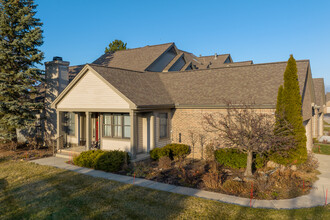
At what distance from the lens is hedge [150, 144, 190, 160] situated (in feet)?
50.6

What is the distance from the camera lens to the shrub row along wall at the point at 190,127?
53.4 feet

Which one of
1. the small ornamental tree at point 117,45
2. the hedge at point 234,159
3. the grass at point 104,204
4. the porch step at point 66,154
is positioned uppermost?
the small ornamental tree at point 117,45

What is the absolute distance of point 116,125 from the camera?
1706 cm

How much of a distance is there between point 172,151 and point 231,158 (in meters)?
3.88

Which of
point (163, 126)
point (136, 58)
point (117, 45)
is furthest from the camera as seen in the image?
point (117, 45)

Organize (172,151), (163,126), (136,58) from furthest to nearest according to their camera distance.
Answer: (136,58) < (163,126) < (172,151)

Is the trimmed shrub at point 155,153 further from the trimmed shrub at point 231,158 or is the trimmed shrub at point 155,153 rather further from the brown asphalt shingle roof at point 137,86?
the trimmed shrub at point 231,158

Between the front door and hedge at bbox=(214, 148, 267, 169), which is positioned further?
the front door

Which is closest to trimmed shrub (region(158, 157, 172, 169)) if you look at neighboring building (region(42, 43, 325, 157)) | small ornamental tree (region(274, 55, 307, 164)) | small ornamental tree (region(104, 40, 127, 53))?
neighboring building (region(42, 43, 325, 157))

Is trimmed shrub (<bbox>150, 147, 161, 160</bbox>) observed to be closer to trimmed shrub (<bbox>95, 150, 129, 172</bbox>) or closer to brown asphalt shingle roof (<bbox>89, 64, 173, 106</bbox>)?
trimmed shrub (<bbox>95, 150, 129, 172</bbox>)

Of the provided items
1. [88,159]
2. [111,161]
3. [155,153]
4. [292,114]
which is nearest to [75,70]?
[88,159]

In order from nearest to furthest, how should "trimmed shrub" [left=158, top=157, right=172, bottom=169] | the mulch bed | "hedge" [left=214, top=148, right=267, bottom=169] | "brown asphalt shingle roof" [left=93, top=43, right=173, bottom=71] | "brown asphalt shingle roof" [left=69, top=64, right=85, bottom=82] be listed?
1. the mulch bed
2. "hedge" [left=214, top=148, right=267, bottom=169]
3. "trimmed shrub" [left=158, top=157, right=172, bottom=169]
4. "brown asphalt shingle roof" [left=93, top=43, right=173, bottom=71]
5. "brown asphalt shingle roof" [left=69, top=64, right=85, bottom=82]

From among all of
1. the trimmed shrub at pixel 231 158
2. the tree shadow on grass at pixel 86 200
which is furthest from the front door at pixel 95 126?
the trimmed shrub at pixel 231 158

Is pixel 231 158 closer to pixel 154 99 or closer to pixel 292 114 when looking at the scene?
pixel 292 114
